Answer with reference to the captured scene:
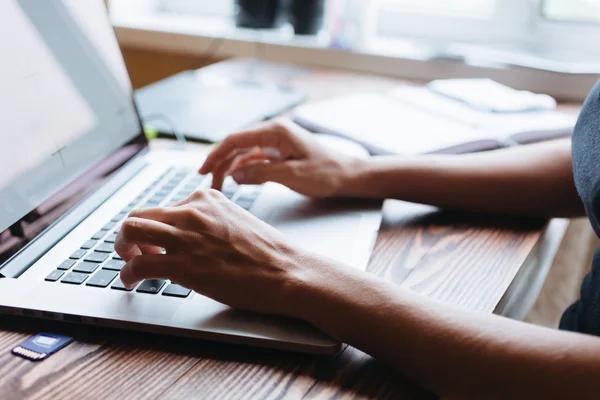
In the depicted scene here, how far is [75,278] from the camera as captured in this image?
0.56m

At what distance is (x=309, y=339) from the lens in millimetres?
492

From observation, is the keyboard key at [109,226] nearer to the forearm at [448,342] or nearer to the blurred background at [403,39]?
the forearm at [448,342]

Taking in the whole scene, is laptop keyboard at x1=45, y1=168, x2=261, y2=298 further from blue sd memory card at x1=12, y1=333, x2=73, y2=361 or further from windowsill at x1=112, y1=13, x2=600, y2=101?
windowsill at x1=112, y1=13, x2=600, y2=101

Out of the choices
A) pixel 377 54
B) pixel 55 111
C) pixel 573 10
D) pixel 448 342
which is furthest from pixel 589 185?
pixel 573 10

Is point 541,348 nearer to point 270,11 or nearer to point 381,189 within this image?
point 381,189

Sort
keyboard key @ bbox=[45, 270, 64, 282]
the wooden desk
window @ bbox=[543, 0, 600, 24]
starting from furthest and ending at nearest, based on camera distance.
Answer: window @ bbox=[543, 0, 600, 24]
keyboard key @ bbox=[45, 270, 64, 282]
the wooden desk

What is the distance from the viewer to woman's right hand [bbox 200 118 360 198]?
77 centimetres

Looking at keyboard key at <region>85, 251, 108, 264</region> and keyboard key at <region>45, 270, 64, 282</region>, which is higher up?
keyboard key at <region>45, 270, 64, 282</region>

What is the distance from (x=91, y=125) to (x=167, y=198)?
14 centimetres

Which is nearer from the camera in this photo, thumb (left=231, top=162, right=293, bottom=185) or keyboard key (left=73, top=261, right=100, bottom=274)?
keyboard key (left=73, top=261, right=100, bottom=274)

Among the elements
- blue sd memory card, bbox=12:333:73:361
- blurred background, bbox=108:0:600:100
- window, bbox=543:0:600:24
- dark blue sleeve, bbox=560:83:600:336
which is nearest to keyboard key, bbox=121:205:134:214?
blue sd memory card, bbox=12:333:73:361

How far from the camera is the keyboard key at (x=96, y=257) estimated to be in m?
0.59

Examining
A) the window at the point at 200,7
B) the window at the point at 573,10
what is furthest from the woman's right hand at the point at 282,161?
the window at the point at 200,7

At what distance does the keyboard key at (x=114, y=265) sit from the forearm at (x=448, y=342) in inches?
7.1
